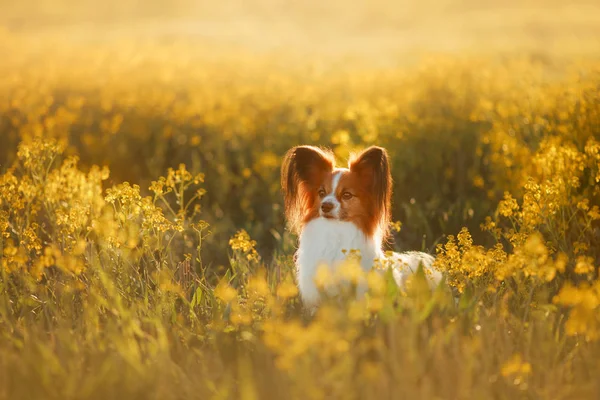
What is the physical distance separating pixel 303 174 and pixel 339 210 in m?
0.47

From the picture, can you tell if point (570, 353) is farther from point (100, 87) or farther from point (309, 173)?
point (100, 87)

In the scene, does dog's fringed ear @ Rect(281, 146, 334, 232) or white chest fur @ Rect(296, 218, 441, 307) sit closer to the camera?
white chest fur @ Rect(296, 218, 441, 307)

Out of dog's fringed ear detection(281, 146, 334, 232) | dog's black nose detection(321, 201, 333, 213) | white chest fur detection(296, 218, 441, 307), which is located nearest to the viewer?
dog's black nose detection(321, 201, 333, 213)

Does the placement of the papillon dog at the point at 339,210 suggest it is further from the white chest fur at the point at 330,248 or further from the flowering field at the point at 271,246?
the flowering field at the point at 271,246

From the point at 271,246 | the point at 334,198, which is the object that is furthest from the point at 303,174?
the point at 271,246

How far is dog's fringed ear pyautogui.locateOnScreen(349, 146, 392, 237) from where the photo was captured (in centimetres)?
510

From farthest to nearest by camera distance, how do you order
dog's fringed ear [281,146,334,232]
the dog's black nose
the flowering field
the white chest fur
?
dog's fringed ear [281,146,334,232], the white chest fur, the dog's black nose, the flowering field

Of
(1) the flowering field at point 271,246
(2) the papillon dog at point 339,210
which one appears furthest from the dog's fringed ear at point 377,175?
(1) the flowering field at point 271,246

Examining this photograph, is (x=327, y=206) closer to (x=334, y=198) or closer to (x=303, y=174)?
(x=334, y=198)

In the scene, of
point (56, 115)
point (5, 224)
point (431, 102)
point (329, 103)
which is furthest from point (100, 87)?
point (5, 224)

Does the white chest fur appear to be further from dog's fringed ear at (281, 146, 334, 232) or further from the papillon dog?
dog's fringed ear at (281, 146, 334, 232)

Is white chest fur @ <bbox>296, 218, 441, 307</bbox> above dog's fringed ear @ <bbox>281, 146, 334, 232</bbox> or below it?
below

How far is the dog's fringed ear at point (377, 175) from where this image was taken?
5102 millimetres

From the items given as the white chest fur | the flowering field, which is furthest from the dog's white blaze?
the flowering field
